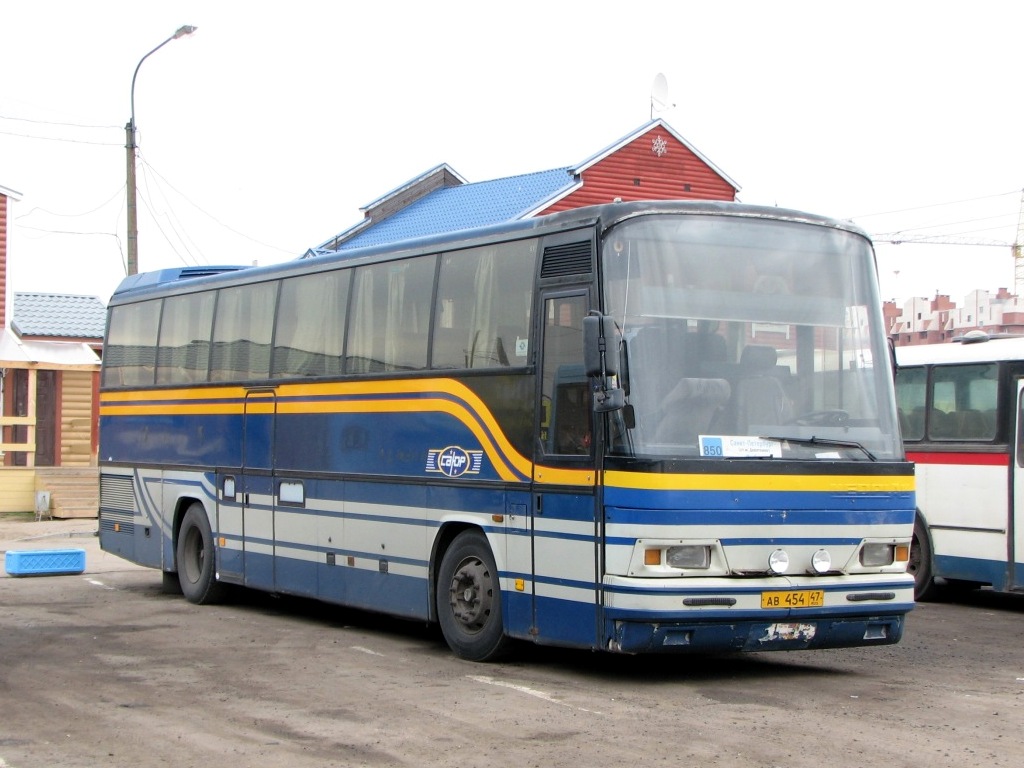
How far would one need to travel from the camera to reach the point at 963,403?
16.4 metres

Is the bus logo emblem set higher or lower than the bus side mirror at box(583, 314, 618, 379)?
lower

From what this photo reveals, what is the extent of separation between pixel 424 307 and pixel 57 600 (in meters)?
6.29

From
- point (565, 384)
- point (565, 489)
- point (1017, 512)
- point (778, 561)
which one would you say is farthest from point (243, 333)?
point (1017, 512)

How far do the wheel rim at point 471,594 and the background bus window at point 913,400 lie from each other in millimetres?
7056

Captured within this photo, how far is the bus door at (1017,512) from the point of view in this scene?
15.4 metres

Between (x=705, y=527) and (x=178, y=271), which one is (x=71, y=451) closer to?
(x=178, y=271)

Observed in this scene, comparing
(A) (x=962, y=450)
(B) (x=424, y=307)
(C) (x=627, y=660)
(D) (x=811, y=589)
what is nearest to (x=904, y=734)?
(D) (x=811, y=589)

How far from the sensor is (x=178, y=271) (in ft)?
57.9

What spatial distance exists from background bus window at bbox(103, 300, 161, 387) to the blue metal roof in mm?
21014

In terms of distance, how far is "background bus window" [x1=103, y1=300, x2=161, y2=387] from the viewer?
17531 mm

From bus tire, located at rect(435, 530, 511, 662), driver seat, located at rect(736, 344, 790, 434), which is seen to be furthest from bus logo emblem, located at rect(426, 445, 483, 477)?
driver seat, located at rect(736, 344, 790, 434)

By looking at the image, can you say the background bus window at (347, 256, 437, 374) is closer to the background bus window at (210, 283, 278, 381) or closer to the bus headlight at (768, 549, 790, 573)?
the background bus window at (210, 283, 278, 381)

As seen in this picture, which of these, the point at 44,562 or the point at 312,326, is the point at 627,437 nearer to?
the point at 312,326

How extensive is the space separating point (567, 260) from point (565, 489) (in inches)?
65.7
